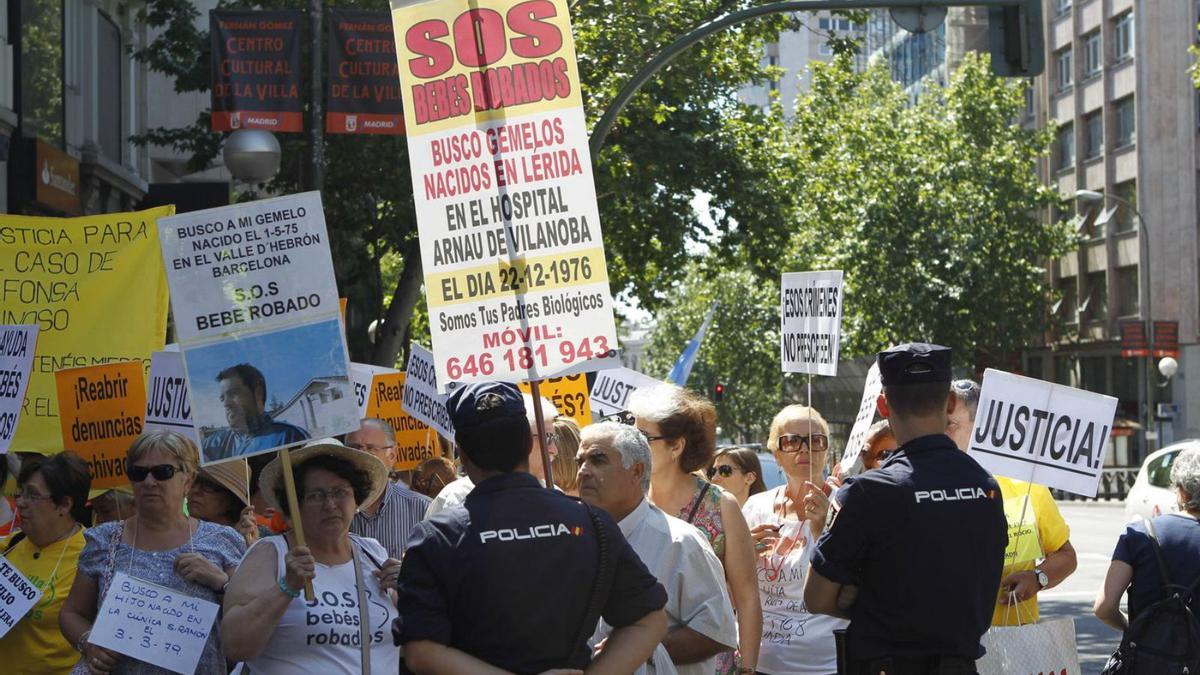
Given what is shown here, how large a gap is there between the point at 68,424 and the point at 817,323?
12.2 ft

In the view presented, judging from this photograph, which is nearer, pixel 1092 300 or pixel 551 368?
pixel 551 368

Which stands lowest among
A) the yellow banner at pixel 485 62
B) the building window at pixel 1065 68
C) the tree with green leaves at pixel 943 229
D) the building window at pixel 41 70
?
the tree with green leaves at pixel 943 229

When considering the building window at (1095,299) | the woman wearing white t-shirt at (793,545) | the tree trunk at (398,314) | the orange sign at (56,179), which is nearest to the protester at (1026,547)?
the woman wearing white t-shirt at (793,545)

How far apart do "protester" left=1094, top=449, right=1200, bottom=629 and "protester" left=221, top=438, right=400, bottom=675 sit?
2.63m

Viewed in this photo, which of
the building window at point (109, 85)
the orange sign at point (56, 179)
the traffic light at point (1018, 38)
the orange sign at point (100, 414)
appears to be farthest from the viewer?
the building window at point (109, 85)

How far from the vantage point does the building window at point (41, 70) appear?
16703mm

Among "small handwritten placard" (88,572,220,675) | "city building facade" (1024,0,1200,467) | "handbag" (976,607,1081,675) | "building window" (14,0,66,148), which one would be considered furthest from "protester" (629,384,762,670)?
"city building facade" (1024,0,1200,467)

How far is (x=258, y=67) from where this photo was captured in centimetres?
1503

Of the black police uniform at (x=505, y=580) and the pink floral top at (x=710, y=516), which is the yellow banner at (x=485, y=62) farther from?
the black police uniform at (x=505, y=580)

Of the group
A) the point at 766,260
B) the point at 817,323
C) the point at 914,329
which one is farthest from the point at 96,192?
the point at 914,329

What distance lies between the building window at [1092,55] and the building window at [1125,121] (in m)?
1.79

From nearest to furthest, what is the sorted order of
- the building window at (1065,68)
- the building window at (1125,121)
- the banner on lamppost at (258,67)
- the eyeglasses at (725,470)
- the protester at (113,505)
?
the protester at (113,505) < the eyeglasses at (725,470) < the banner on lamppost at (258,67) < the building window at (1125,121) < the building window at (1065,68)

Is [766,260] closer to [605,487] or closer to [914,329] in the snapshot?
[605,487]

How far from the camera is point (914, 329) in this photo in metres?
54.5
